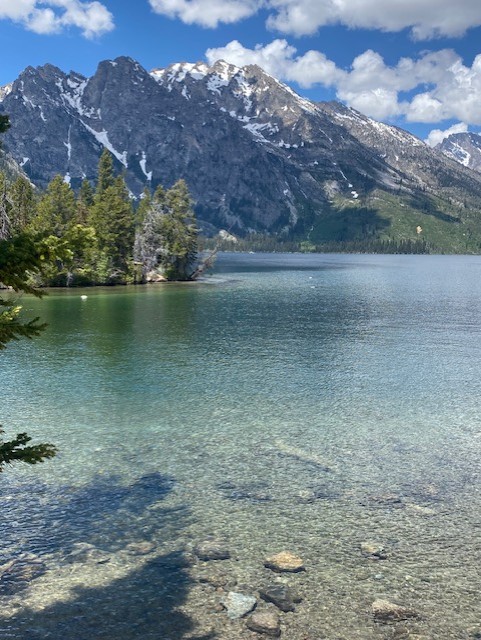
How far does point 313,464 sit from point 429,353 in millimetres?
30601

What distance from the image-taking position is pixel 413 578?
1520 centimetres

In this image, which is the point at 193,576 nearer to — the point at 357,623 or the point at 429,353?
the point at 357,623

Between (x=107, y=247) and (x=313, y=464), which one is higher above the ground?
(x=107, y=247)

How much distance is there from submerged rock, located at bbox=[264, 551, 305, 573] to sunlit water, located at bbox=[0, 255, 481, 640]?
11.5 inches

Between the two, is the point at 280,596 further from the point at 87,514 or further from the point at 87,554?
the point at 87,514

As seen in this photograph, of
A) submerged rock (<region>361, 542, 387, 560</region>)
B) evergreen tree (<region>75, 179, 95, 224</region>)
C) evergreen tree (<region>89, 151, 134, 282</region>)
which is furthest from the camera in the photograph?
evergreen tree (<region>75, 179, 95, 224</region>)

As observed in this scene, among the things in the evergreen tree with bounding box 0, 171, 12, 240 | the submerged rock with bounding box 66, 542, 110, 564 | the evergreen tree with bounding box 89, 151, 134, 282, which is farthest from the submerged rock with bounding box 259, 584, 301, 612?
the evergreen tree with bounding box 89, 151, 134, 282

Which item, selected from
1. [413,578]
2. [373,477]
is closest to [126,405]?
[373,477]

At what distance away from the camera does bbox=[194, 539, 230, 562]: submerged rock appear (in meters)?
16.2

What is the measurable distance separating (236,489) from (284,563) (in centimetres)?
531

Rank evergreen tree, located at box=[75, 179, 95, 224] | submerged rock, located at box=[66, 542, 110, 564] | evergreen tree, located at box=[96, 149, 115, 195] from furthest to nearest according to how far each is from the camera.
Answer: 1. evergreen tree, located at box=[96, 149, 115, 195]
2. evergreen tree, located at box=[75, 179, 95, 224]
3. submerged rock, located at box=[66, 542, 110, 564]

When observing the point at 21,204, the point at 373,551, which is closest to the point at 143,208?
the point at 21,204

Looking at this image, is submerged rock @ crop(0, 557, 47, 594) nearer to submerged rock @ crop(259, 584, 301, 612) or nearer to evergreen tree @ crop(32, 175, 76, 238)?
submerged rock @ crop(259, 584, 301, 612)

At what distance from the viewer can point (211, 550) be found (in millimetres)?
16641
